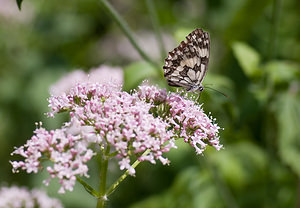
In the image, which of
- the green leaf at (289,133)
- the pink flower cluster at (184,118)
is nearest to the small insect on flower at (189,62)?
the pink flower cluster at (184,118)

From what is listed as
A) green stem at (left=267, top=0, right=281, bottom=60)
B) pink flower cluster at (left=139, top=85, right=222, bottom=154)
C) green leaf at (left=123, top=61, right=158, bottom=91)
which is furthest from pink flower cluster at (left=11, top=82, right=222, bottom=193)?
green stem at (left=267, top=0, right=281, bottom=60)

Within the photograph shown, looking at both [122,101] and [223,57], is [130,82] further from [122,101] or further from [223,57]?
[223,57]

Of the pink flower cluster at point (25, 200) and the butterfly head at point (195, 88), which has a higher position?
the butterfly head at point (195, 88)

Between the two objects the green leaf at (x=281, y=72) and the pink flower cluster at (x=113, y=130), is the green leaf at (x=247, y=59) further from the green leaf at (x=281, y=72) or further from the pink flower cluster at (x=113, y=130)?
the pink flower cluster at (x=113, y=130)

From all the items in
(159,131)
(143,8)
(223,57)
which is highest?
(143,8)

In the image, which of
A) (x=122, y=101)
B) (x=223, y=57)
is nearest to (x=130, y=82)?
(x=122, y=101)
